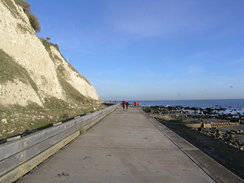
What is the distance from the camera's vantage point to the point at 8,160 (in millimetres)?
4102

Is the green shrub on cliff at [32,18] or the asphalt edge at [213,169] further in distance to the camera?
the green shrub on cliff at [32,18]

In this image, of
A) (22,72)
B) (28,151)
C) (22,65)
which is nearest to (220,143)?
(28,151)

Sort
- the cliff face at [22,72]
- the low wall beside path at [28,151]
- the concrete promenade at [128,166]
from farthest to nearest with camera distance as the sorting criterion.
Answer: the cliff face at [22,72], the concrete promenade at [128,166], the low wall beside path at [28,151]

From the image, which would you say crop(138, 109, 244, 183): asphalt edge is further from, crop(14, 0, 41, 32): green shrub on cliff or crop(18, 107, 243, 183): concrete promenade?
crop(14, 0, 41, 32): green shrub on cliff

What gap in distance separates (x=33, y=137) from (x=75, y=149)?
2.09 m

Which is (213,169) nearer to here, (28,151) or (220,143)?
(28,151)

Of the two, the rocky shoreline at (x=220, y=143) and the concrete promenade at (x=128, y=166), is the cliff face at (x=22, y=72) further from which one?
the rocky shoreline at (x=220, y=143)

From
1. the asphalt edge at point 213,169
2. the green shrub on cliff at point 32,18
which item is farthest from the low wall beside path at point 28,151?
the green shrub on cliff at point 32,18

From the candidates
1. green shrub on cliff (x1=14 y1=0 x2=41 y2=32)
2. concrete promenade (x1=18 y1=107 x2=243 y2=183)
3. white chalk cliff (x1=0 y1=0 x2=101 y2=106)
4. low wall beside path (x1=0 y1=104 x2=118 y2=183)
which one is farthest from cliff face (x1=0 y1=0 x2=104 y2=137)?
green shrub on cliff (x1=14 y1=0 x2=41 y2=32)

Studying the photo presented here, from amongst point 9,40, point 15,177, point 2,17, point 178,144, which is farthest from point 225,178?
point 2,17

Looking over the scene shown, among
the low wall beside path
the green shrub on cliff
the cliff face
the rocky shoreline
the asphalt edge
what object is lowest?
the rocky shoreline

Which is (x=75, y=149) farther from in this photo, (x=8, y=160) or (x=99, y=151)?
(x=8, y=160)

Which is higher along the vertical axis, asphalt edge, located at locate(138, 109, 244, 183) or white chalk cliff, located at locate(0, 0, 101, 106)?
white chalk cliff, located at locate(0, 0, 101, 106)

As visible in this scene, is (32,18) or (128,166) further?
(32,18)
